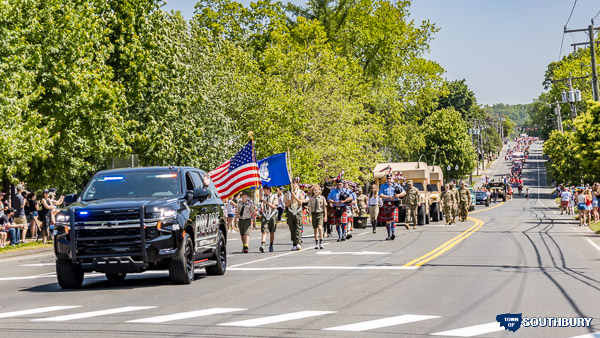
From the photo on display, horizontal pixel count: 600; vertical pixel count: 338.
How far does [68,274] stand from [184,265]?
6.37 ft

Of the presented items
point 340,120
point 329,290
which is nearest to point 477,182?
point 340,120

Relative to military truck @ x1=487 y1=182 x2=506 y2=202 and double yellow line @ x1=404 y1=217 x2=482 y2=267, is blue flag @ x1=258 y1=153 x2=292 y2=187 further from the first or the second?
military truck @ x1=487 y1=182 x2=506 y2=202

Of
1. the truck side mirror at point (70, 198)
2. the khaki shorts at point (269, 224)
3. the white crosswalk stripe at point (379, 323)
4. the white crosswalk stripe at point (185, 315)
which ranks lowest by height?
the white crosswalk stripe at point (379, 323)

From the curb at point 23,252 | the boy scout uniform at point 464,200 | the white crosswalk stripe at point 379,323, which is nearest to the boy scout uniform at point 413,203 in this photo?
the boy scout uniform at point 464,200

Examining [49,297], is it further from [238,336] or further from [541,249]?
[541,249]

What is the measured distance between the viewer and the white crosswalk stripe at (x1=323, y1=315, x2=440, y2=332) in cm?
942

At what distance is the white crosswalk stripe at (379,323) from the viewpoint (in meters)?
9.42

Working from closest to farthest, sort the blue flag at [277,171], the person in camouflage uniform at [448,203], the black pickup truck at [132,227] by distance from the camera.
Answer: the black pickup truck at [132,227]
the blue flag at [277,171]
the person in camouflage uniform at [448,203]

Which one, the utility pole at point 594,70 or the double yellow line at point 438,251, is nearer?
the double yellow line at point 438,251

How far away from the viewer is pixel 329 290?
1317 centimetres

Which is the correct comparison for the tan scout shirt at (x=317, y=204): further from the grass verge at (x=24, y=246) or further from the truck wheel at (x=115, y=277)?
the grass verge at (x=24, y=246)

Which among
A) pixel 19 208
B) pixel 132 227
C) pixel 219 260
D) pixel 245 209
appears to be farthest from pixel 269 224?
pixel 19 208

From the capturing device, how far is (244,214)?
22.5 metres

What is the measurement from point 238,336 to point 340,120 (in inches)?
1835
